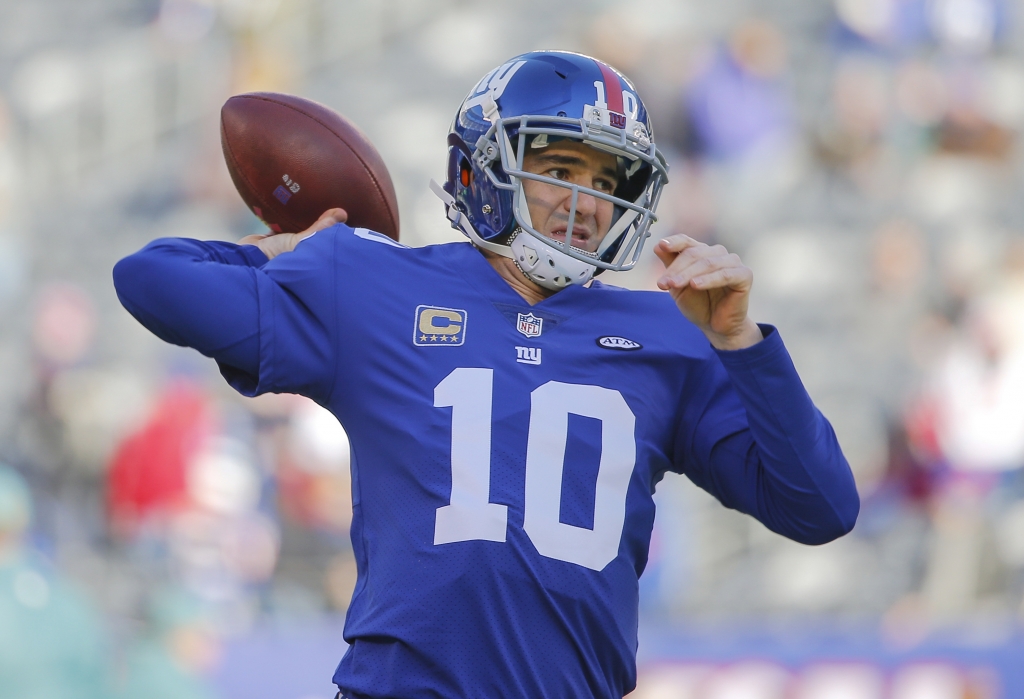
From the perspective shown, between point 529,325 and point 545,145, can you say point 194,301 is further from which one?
point 545,145

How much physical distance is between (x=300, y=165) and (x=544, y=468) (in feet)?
2.86

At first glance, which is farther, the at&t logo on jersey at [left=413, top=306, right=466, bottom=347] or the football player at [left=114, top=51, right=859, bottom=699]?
the at&t logo on jersey at [left=413, top=306, right=466, bottom=347]

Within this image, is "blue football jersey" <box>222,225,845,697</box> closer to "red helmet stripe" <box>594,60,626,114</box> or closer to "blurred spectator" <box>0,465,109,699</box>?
"red helmet stripe" <box>594,60,626,114</box>

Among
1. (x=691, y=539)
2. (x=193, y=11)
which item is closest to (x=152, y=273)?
(x=691, y=539)

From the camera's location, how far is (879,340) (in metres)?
7.93

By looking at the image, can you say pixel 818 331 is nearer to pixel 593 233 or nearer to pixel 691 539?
pixel 691 539

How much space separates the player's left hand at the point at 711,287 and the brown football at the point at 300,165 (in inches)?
28.0

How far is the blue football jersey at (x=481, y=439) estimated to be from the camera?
7.16 feet

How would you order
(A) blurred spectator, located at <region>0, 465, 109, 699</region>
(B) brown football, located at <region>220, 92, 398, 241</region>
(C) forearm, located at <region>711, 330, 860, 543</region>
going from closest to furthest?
1. (C) forearm, located at <region>711, 330, 860, 543</region>
2. (B) brown football, located at <region>220, 92, 398, 241</region>
3. (A) blurred spectator, located at <region>0, 465, 109, 699</region>

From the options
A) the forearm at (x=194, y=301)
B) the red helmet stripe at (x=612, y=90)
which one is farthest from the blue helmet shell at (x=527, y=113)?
the forearm at (x=194, y=301)

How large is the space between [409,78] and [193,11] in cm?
151

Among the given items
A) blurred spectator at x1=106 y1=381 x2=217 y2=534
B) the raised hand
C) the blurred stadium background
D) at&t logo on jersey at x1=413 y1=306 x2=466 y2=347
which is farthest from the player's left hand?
blurred spectator at x1=106 y1=381 x2=217 y2=534

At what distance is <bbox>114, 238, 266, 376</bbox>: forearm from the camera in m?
2.19

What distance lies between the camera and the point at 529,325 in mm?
2391
